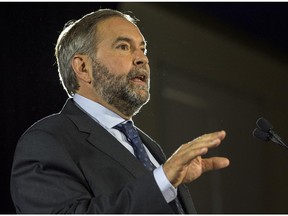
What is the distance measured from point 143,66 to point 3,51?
34.0 inches

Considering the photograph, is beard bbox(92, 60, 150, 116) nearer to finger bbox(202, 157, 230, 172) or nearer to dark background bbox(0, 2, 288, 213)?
finger bbox(202, 157, 230, 172)

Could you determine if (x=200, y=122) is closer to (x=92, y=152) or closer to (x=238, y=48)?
(x=238, y=48)

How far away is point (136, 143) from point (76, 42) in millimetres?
422

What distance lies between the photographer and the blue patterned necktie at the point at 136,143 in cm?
161

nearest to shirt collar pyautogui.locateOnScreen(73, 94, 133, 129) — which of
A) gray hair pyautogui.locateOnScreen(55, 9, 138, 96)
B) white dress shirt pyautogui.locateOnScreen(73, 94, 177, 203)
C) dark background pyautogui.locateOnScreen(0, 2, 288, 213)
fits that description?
white dress shirt pyautogui.locateOnScreen(73, 94, 177, 203)

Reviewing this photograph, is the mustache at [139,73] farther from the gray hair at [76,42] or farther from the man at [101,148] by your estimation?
the gray hair at [76,42]

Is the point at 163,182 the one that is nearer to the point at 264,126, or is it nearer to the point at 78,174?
the point at 78,174

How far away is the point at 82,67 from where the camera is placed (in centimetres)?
188

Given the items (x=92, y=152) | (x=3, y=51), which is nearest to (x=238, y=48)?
(x=3, y=51)

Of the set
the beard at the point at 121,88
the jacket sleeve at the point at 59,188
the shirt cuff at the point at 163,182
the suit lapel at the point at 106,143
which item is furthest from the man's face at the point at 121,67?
the shirt cuff at the point at 163,182

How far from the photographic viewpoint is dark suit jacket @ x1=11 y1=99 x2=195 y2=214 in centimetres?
131

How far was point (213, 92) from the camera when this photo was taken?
2658 mm

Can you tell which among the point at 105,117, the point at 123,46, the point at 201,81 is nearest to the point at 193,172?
the point at 105,117

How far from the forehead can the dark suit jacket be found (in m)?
0.32
